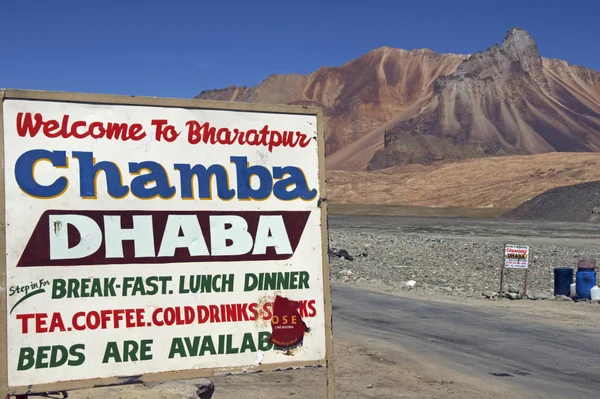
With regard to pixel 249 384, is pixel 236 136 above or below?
above

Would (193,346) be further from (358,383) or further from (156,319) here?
(358,383)

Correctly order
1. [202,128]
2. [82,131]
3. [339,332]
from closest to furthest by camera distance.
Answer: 1. [82,131]
2. [202,128]
3. [339,332]

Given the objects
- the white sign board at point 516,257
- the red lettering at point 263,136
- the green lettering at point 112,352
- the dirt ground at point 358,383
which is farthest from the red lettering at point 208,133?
the white sign board at point 516,257

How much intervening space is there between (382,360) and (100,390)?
15.3 feet

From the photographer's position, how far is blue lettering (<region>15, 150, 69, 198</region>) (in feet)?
14.9

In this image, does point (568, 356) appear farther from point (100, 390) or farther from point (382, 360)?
point (100, 390)

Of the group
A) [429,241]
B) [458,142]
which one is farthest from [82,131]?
[458,142]

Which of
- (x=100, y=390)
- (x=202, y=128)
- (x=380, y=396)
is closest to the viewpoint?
(x=202, y=128)

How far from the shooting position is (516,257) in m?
19.6

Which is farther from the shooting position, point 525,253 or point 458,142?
point 458,142

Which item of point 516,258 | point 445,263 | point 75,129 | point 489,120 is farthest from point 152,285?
point 489,120

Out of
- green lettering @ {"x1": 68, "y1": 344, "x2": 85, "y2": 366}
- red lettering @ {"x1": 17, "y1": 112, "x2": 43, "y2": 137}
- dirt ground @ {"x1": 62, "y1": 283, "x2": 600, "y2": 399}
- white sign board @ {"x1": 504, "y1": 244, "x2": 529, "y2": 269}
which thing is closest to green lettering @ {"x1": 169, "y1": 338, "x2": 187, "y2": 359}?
green lettering @ {"x1": 68, "y1": 344, "x2": 85, "y2": 366}

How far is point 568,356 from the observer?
1118 cm

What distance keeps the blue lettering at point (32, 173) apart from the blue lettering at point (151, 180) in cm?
39
